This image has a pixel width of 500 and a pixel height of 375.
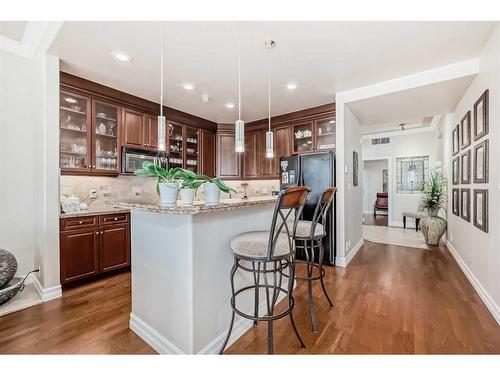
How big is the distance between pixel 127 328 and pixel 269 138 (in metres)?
2.09

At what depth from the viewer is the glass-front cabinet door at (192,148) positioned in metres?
4.43

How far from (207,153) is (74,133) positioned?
2271 mm

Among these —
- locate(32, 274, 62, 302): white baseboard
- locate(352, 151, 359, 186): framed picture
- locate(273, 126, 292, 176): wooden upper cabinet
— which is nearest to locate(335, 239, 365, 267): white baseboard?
locate(352, 151, 359, 186): framed picture

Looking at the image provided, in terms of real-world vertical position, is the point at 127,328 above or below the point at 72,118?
below

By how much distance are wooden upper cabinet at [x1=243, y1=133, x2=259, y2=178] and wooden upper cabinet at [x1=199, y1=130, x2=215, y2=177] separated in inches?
27.4

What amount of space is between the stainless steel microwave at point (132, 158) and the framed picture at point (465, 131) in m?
4.35

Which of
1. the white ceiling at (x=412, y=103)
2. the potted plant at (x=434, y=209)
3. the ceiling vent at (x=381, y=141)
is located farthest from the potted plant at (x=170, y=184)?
the ceiling vent at (x=381, y=141)

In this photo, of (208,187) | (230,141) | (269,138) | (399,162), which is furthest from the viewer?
(399,162)

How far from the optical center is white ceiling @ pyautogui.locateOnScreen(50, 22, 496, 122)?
6.56 ft
